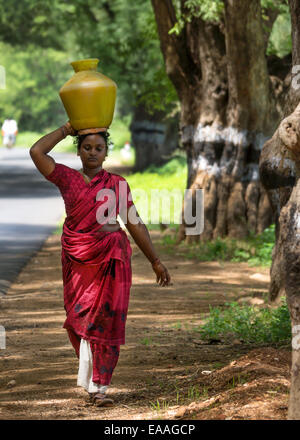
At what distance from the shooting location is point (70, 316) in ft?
19.1

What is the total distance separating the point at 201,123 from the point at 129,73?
15.8 meters

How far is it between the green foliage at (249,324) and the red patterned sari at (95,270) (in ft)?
5.88

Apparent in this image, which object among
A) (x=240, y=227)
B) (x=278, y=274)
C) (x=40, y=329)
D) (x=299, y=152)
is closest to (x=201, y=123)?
(x=240, y=227)

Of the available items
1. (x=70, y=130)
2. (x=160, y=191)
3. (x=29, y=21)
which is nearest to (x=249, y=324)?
(x=70, y=130)

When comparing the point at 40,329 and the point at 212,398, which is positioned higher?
the point at 212,398

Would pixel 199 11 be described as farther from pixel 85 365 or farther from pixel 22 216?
pixel 85 365

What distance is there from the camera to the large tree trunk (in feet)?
103

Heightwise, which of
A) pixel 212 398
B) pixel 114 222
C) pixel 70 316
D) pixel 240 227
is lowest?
pixel 240 227

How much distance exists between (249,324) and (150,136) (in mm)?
24393

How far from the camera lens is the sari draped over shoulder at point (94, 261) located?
226 inches

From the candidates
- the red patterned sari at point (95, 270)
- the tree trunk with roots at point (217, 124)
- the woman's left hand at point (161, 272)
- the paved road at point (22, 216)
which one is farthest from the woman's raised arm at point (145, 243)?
the tree trunk with roots at point (217, 124)

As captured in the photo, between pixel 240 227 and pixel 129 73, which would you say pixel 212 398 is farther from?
pixel 129 73
